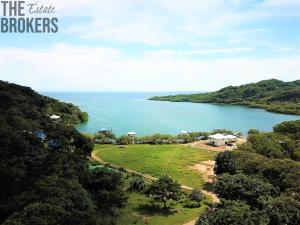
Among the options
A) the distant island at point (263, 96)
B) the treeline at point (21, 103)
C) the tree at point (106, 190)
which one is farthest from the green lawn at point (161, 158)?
the distant island at point (263, 96)

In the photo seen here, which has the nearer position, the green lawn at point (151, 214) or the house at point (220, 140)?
the green lawn at point (151, 214)

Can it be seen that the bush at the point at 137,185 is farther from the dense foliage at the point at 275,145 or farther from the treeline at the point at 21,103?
the dense foliage at the point at 275,145

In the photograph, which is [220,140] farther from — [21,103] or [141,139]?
[21,103]

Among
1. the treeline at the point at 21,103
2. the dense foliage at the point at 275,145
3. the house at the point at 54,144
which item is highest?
the treeline at the point at 21,103

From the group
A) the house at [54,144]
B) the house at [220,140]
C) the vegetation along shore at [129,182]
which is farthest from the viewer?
the house at [220,140]

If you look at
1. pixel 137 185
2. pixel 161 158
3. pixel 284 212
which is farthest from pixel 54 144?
pixel 284 212

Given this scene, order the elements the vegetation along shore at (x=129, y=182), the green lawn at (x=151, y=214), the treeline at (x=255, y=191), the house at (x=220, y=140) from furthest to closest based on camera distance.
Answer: the house at (x=220, y=140), the green lawn at (x=151, y=214), the treeline at (x=255, y=191), the vegetation along shore at (x=129, y=182)

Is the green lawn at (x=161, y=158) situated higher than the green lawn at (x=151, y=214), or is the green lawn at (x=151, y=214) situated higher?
the green lawn at (x=161, y=158)
